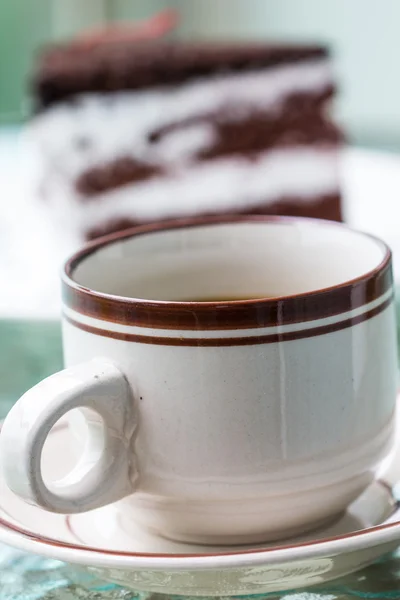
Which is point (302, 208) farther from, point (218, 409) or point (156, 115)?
point (218, 409)

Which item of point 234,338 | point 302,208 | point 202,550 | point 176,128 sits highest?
point 234,338

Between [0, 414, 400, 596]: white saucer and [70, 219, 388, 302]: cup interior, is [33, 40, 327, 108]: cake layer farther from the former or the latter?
[0, 414, 400, 596]: white saucer

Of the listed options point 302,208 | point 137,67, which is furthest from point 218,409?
point 302,208

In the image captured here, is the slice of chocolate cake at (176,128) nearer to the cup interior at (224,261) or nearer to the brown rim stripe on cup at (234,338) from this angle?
the cup interior at (224,261)

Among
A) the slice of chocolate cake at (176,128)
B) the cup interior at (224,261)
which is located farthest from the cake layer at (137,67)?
the cup interior at (224,261)

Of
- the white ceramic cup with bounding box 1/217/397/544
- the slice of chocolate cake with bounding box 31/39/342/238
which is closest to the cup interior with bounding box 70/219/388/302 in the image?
the white ceramic cup with bounding box 1/217/397/544

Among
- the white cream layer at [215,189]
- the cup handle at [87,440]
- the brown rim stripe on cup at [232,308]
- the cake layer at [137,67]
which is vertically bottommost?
the white cream layer at [215,189]
